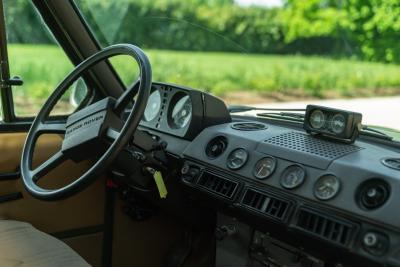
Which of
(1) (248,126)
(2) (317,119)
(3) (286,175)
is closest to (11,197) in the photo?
(1) (248,126)

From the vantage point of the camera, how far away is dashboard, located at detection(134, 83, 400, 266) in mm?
1613

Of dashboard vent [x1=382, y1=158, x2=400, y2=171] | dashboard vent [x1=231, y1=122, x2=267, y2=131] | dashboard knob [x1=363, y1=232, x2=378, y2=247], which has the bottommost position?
dashboard knob [x1=363, y1=232, x2=378, y2=247]

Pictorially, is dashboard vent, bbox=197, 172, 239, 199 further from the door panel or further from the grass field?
the grass field

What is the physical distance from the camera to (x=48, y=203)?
8.32 feet

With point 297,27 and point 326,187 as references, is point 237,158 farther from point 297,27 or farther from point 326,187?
point 297,27

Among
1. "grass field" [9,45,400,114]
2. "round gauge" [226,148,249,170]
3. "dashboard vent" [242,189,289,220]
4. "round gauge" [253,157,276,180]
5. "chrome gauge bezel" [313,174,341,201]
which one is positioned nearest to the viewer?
"chrome gauge bezel" [313,174,341,201]

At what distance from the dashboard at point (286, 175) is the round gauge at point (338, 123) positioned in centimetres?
5

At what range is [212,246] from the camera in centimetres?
257

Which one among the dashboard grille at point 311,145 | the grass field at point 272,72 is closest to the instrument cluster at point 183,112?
the grass field at point 272,72

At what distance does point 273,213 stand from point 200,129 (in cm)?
62

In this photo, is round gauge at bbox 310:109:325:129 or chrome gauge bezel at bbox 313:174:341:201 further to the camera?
round gauge at bbox 310:109:325:129

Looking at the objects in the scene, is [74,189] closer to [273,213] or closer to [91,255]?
[273,213]

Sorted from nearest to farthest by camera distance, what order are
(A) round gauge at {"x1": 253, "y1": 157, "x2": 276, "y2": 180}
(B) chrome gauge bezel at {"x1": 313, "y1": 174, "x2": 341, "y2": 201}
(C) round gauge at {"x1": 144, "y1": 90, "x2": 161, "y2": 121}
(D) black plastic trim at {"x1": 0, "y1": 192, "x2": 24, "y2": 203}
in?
(B) chrome gauge bezel at {"x1": 313, "y1": 174, "x2": 341, "y2": 201}
(A) round gauge at {"x1": 253, "y1": 157, "x2": 276, "y2": 180}
(D) black plastic trim at {"x1": 0, "y1": 192, "x2": 24, "y2": 203}
(C) round gauge at {"x1": 144, "y1": 90, "x2": 161, "y2": 121}

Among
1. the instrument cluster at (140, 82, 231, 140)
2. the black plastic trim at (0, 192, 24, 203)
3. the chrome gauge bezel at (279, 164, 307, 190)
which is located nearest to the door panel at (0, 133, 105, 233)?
the black plastic trim at (0, 192, 24, 203)
